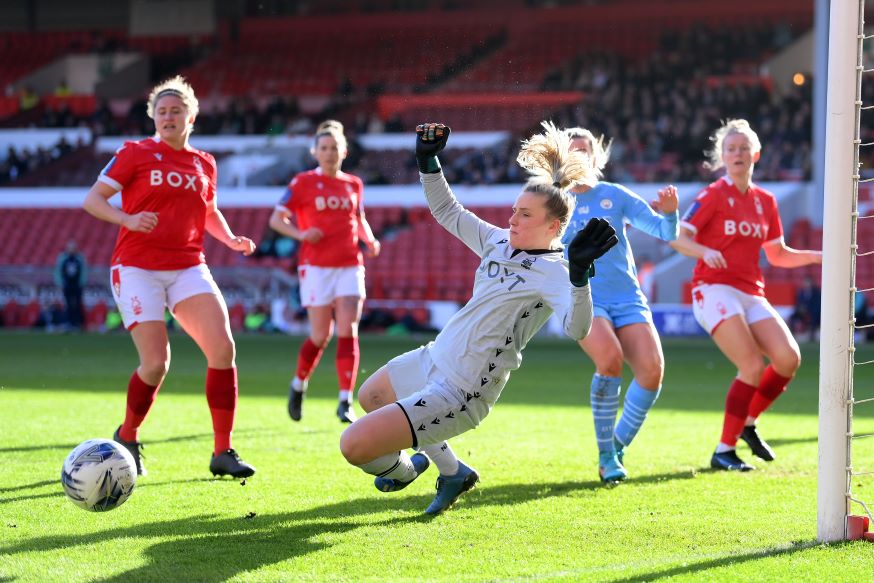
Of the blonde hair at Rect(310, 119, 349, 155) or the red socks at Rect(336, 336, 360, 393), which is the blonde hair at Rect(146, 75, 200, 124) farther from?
the red socks at Rect(336, 336, 360, 393)

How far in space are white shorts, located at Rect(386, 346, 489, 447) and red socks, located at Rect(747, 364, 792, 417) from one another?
3.20 metres

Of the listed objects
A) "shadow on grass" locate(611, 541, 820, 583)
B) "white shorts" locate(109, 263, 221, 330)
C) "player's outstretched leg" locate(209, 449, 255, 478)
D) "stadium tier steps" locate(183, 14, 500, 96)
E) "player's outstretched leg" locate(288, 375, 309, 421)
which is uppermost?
"stadium tier steps" locate(183, 14, 500, 96)

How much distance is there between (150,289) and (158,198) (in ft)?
1.76

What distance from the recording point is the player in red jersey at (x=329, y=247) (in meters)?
10.4

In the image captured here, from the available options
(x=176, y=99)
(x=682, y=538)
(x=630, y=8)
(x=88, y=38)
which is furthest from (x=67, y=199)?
(x=682, y=538)

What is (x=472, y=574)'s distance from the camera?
4684mm

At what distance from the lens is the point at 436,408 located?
5332mm

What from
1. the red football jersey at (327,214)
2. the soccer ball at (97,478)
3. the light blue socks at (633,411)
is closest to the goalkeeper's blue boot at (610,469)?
the light blue socks at (633,411)

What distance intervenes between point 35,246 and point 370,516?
24.6m

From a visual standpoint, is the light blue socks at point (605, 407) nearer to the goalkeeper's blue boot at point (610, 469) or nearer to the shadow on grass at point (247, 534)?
the goalkeeper's blue boot at point (610, 469)

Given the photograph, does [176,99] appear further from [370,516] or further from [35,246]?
[35,246]

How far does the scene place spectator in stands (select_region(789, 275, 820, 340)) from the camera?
21219 millimetres

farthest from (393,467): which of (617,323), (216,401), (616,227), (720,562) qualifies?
(616,227)

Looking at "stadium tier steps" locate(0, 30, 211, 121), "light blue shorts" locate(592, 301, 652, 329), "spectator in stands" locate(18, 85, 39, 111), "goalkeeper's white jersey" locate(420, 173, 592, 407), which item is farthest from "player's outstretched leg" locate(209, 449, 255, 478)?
"stadium tier steps" locate(0, 30, 211, 121)
